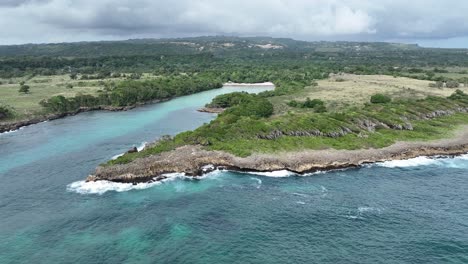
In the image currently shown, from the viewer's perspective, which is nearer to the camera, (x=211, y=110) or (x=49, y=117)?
(x=49, y=117)

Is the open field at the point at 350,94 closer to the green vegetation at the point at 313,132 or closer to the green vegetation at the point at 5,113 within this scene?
the green vegetation at the point at 313,132

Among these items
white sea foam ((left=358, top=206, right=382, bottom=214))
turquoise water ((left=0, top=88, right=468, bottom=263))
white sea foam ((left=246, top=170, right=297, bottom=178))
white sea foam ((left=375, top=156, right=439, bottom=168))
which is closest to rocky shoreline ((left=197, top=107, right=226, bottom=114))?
turquoise water ((left=0, top=88, right=468, bottom=263))

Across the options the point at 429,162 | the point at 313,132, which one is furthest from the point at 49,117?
the point at 429,162

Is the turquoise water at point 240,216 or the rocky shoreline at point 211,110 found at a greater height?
the rocky shoreline at point 211,110

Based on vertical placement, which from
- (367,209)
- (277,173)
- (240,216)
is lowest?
(240,216)

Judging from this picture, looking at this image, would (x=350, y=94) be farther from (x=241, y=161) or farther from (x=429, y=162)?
(x=241, y=161)

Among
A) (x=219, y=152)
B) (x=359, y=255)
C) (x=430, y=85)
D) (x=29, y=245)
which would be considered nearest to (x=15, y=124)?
(x=219, y=152)

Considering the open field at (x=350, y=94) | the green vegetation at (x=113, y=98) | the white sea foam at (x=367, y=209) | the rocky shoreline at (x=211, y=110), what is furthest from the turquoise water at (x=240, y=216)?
the rocky shoreline at (x=211, y=110)

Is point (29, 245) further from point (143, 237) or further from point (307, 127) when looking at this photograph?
point (307, 127)
